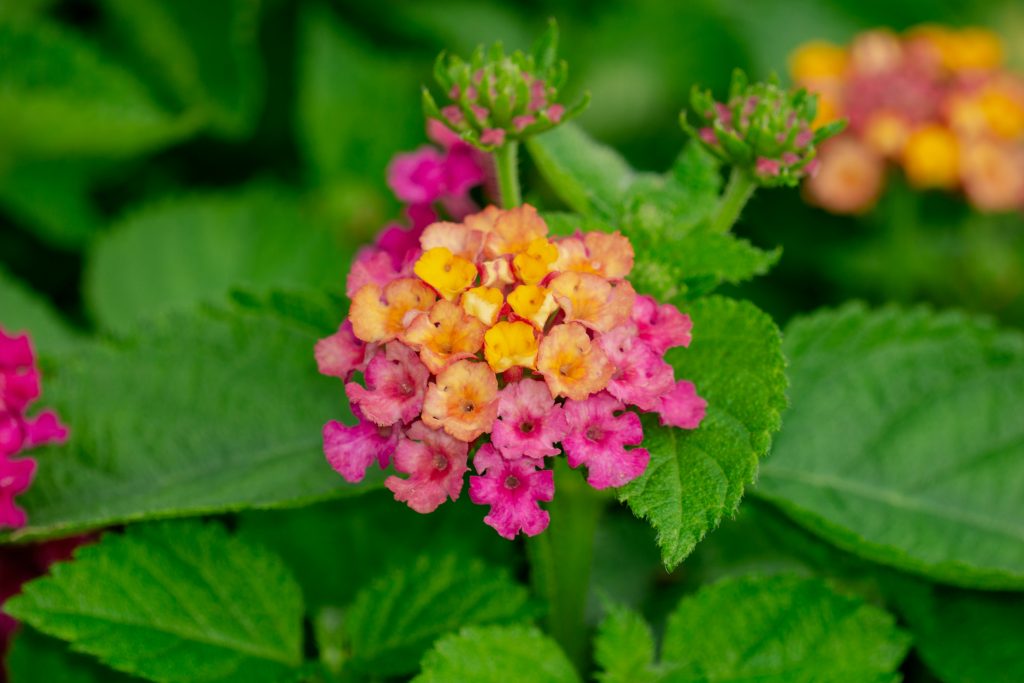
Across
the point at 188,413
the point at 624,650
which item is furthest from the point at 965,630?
the point at 188,413

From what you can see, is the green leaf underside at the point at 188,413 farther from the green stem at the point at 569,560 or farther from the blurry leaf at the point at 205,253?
the blurry leaf at the point at 205,253

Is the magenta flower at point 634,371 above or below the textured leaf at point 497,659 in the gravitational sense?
above

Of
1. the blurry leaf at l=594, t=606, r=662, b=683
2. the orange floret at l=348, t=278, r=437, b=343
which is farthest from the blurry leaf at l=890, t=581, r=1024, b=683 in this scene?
the orange floret at l=348, t=278, r=437, b=343

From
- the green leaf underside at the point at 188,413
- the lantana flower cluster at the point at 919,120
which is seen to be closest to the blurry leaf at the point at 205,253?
the green leaf underside at the point at 188,413

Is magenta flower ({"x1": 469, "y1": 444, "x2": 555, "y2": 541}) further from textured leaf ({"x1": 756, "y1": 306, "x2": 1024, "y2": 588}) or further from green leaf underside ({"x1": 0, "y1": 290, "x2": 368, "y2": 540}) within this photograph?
textured leaf ({"x1": 756, "y1": 306, "x2": 1024, "y2": 588})

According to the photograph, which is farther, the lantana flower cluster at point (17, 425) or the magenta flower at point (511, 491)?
the lantana flower cluster at point (17, 425)

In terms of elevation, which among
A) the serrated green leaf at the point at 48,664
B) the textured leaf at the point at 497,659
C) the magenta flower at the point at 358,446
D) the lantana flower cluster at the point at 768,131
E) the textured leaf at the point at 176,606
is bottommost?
the serrated green leaf at the point at 48,664

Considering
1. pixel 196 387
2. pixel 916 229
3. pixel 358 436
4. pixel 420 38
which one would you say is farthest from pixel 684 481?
pixel 420 38
